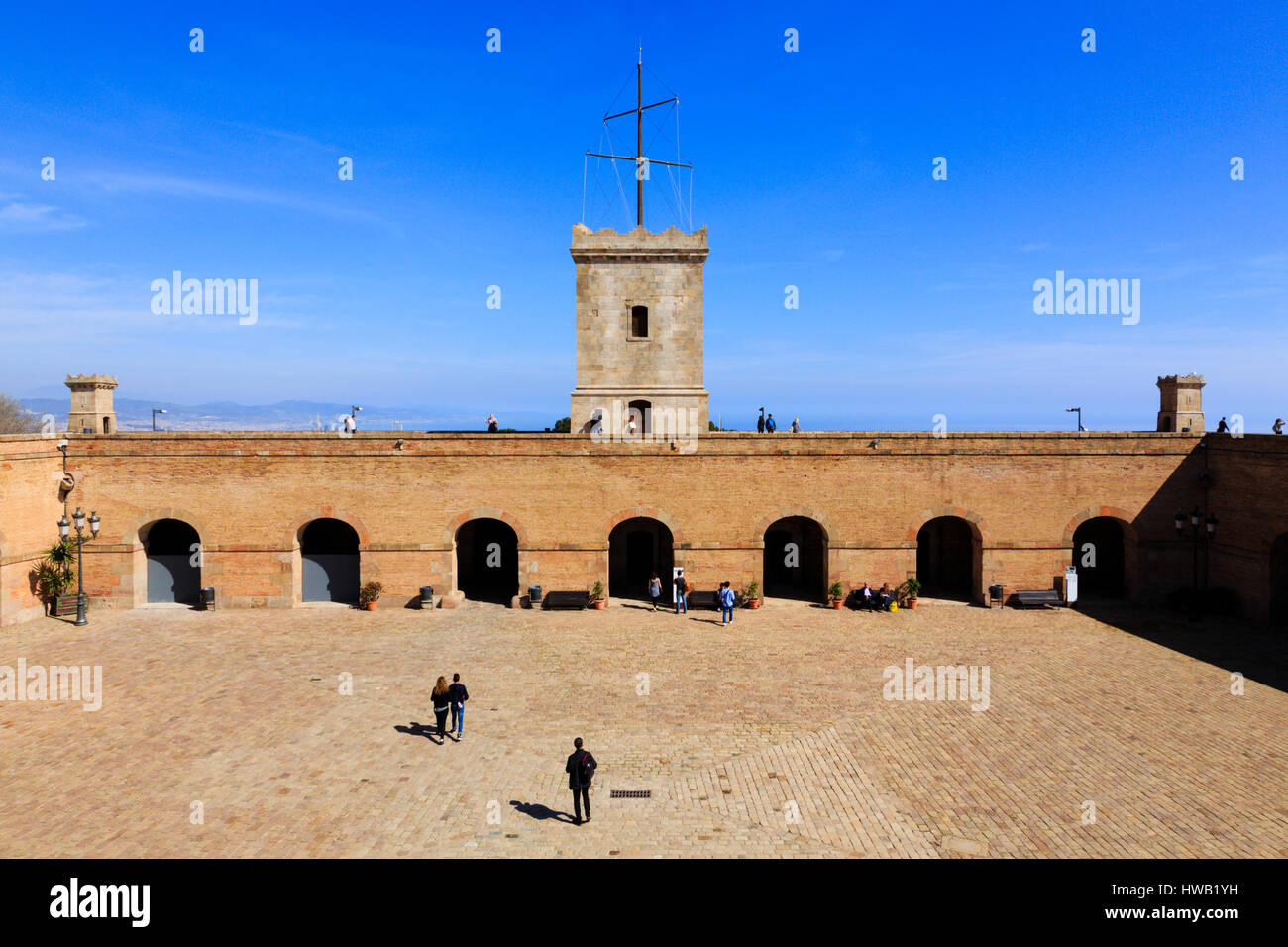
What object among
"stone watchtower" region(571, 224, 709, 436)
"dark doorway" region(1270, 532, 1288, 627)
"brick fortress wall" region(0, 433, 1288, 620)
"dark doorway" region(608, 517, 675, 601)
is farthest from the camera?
"stone watchtower" region(571, 224, 709, 436)

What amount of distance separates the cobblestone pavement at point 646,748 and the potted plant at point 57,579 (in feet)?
5.71

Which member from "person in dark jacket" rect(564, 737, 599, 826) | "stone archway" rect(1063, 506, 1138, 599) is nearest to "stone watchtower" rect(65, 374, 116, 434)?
"person in dark jacket" rect(564, 737, 599, 826)

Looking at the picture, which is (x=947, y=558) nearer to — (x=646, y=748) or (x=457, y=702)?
(x=646, y=748)

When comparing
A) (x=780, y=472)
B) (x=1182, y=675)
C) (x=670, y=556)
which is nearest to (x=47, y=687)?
(x=670, y=556)

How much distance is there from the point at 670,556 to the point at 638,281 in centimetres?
1076

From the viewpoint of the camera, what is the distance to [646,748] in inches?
526

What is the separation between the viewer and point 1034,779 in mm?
12055

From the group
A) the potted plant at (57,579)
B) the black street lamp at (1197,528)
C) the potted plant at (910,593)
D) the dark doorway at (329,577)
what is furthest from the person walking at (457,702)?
the black street lamp at (1197,528)

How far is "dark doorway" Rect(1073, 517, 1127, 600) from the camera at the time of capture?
27.0 metres

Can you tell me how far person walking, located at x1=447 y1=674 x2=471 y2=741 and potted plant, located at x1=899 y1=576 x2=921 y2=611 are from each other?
15800mm

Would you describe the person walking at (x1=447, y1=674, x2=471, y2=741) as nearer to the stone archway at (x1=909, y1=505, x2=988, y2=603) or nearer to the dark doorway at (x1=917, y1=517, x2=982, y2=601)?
the stone archway at (x1=909, y1=505, x2=988, y2=603)

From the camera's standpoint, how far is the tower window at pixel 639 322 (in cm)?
2816

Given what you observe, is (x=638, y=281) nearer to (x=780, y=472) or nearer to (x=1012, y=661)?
(x=780, y=472)

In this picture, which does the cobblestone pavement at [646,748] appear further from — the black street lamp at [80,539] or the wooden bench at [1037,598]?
the wooden bench at [1037,598]
